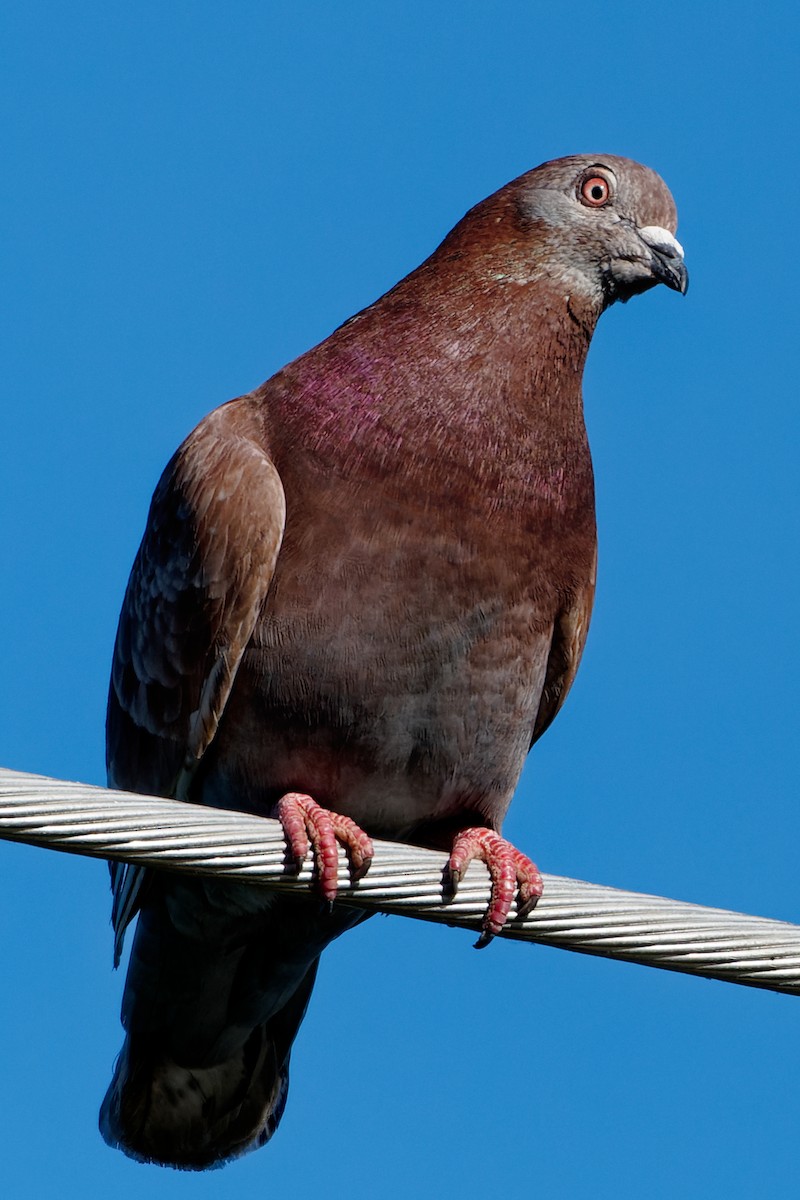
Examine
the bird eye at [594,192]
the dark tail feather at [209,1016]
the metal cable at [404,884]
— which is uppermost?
the bird eye at [594,192]

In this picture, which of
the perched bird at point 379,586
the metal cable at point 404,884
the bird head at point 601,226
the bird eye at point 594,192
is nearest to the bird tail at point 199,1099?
the perched bird at point 379,586

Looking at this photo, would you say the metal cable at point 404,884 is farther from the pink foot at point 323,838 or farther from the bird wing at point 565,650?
the bird wing at point 565,650

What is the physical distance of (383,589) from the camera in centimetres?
571

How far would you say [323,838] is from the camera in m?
5.36

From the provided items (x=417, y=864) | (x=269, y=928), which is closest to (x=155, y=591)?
(x=269, y=928)

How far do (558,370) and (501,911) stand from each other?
6.28 feet

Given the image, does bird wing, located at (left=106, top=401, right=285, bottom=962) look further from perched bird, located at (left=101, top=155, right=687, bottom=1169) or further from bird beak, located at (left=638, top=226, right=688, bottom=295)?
bird beak, located at (left=638, top=226, right=688, bottom=295)

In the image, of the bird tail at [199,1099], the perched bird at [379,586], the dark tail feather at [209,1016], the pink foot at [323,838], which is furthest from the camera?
the bird tail at [199,1099]

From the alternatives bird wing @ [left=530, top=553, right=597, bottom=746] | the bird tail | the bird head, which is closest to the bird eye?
the bird head

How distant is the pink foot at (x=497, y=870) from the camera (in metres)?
5.30

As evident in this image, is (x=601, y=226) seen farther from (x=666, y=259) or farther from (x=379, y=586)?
(x=379, y=586)

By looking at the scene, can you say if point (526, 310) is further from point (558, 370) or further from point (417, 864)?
point (417, 864)

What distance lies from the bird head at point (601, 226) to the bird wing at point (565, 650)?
40.5 inches

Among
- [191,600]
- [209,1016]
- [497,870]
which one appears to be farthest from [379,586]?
[209,1016]
